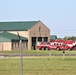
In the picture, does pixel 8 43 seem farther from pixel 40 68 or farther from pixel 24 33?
pixel 40 68

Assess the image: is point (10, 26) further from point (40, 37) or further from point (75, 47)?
point (75, 47)

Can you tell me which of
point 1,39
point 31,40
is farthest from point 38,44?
point 1,39

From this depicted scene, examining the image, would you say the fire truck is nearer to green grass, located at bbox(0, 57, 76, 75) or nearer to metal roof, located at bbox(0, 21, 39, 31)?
metal roof, located at bbox(0, 21, 39, 31)

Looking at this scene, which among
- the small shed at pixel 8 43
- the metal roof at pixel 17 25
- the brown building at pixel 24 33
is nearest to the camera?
the small shed at pixel 8 43

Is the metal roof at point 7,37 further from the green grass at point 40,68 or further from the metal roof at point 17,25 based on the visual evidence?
the green grass at point 40,68

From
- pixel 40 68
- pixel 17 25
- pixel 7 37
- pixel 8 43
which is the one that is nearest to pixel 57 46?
pixel 8 43

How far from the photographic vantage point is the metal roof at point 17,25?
3735 inches

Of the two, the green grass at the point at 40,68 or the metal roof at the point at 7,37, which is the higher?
the metal roof at the point at 7,37

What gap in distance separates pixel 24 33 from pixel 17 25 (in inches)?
167

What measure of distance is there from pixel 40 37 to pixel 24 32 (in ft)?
19.2

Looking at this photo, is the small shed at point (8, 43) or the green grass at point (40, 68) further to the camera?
the small shed at point (8, 43)

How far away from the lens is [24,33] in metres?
94.1

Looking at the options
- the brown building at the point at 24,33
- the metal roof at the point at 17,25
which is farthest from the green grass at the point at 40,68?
the metal roof at the point at 17,25

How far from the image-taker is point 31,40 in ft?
308
